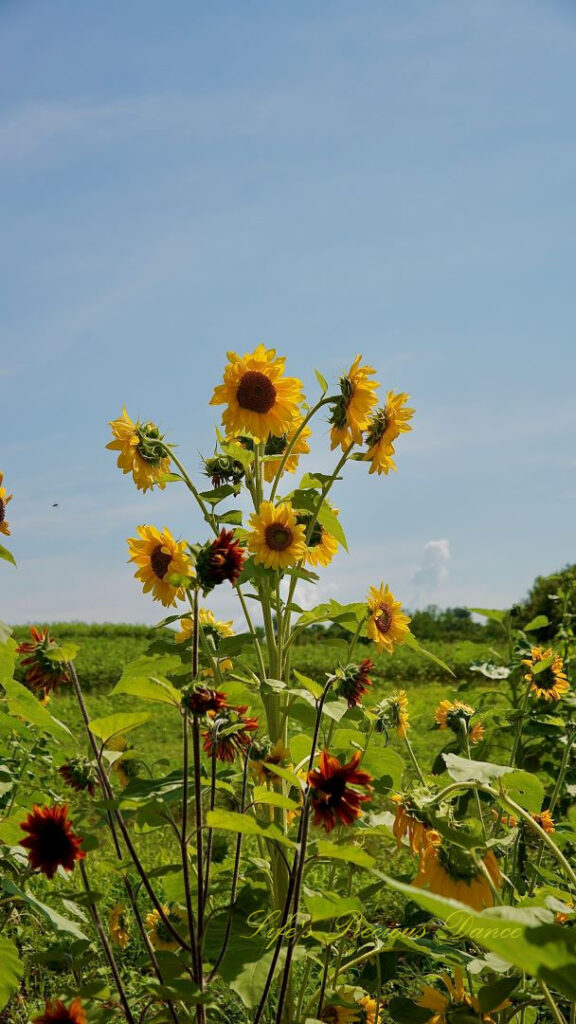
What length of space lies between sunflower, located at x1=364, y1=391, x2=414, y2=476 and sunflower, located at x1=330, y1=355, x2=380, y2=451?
0.15 feet

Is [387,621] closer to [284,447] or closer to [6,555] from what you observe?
[284,447]

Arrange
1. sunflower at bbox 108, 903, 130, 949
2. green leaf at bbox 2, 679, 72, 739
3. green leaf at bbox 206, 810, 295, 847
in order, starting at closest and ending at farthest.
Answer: green leaf at bbox 206, 810, 295, 847 → green leaf at bbox 2, 679, 72, 739 → sunflower at bbox 108, 903, 130, 949

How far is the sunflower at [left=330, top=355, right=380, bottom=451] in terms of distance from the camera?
2.28 metres

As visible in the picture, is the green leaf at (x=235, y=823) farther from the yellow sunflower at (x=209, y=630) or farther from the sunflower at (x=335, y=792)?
the yellow sunflower at (x=209, y=630)

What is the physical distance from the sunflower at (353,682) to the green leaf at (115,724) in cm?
55

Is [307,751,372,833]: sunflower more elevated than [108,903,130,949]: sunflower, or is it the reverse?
[307,751,372,833]: sunflower

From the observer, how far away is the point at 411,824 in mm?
1685

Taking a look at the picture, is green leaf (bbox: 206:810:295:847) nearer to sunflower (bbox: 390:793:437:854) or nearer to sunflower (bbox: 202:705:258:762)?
sunflower (bbox: 202:705:258:762)

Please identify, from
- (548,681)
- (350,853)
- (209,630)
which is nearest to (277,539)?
(209,630)

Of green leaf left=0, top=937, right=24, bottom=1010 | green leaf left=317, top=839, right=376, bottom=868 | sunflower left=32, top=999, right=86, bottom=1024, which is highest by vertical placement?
green leaf left=317, top=839, right=376, bottom=868

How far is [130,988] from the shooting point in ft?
9.86

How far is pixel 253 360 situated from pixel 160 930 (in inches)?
55.8

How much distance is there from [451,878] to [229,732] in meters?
0.49

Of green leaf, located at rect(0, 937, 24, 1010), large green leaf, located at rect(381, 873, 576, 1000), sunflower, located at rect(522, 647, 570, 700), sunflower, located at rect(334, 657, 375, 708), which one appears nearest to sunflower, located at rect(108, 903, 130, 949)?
green leaf, located at rect(0, 937, 24, 1010)
